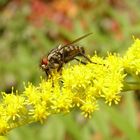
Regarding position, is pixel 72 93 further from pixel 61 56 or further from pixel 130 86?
pixel 61 56

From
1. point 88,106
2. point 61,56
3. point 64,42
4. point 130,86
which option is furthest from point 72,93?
point 64,42

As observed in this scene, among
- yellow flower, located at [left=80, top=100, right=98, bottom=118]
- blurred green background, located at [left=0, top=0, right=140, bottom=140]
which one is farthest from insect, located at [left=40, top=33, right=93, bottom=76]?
blurred green background, located at [left=0, top=0, right=140, bottom=140]

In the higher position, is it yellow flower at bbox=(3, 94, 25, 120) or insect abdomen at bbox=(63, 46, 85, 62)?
insect abdomen at bbox=(63, 46, 85, 62)

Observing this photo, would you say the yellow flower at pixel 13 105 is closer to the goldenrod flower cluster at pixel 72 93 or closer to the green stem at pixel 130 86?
the goldenrod flower cluster at pixel 72 93

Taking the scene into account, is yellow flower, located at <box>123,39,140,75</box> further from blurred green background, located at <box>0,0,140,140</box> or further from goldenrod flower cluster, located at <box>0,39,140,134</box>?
blurred green background, located at <box>0,0,140,140</box>

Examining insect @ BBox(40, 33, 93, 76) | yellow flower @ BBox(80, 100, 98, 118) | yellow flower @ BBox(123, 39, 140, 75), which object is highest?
insect @ BBox(40, 33, 93, 76)

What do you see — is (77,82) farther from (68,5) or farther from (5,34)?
(68,5)

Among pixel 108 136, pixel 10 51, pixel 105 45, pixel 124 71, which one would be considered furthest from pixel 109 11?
pixel 124 71
